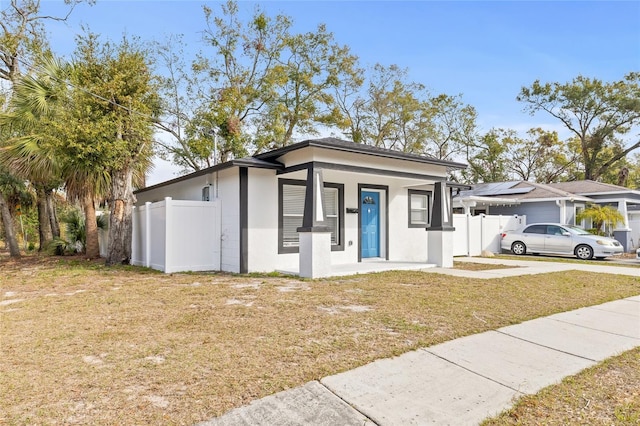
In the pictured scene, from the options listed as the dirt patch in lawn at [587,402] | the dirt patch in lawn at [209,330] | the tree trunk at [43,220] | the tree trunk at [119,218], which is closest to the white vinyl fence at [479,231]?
the dirt patch in lawn at [209,330]

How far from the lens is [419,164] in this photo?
442 inches

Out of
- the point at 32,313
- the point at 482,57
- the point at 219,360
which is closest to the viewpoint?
the point at 219,360

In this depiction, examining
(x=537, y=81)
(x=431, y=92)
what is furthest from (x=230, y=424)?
(x=537, y=81)

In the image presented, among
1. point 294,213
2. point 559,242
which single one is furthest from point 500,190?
point 294,213

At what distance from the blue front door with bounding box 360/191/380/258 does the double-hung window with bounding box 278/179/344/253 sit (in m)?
1.06

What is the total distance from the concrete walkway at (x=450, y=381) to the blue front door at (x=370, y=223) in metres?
7.48

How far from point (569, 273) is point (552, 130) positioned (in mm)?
27046

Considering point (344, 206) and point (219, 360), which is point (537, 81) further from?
point (219, 360)

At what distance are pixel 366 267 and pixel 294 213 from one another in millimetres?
2520

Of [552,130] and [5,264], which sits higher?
[552,130]

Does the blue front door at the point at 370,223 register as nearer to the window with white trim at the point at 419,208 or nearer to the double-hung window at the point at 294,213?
the double-hung window at the point at 294,213

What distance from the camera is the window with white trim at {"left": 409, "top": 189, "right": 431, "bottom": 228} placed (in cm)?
1348

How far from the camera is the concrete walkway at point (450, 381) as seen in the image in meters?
2.73

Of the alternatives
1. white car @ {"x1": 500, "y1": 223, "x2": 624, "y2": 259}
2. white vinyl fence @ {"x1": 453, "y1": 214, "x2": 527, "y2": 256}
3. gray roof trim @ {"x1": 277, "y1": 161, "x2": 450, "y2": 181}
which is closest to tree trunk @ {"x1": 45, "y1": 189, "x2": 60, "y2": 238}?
gray roof trim @ {"x1": 277, "y1": 161, "x2": 450, "y2": 181}
